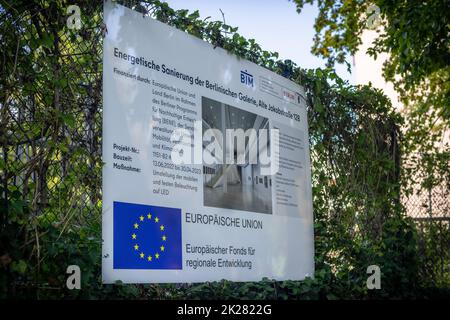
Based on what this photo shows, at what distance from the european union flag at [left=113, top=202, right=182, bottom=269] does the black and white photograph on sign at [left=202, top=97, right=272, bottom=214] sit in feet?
1.63

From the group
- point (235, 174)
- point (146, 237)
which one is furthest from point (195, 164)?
point (146, 237)

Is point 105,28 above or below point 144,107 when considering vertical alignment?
above

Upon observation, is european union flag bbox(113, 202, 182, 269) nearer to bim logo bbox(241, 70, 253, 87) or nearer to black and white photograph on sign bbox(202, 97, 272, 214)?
black and white photograph on sign bbox(202, 97, 272, 214)

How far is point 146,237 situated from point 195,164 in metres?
0.84

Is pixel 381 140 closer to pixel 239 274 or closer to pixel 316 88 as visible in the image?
pixel 316 88

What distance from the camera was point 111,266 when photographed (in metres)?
4.82

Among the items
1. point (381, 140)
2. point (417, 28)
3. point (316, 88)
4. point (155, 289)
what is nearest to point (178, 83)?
point (155, 289)

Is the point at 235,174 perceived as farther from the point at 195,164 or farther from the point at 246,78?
the point at 246,78

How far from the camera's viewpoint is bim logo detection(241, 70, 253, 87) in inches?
256

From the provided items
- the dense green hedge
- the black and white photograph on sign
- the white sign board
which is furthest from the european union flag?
the black and white photograph on sign

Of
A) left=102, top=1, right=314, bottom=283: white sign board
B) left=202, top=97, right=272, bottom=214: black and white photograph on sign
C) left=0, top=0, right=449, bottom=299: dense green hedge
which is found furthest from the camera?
left=202, top=97, right=272, bottom=214: black and white photograph on sign
